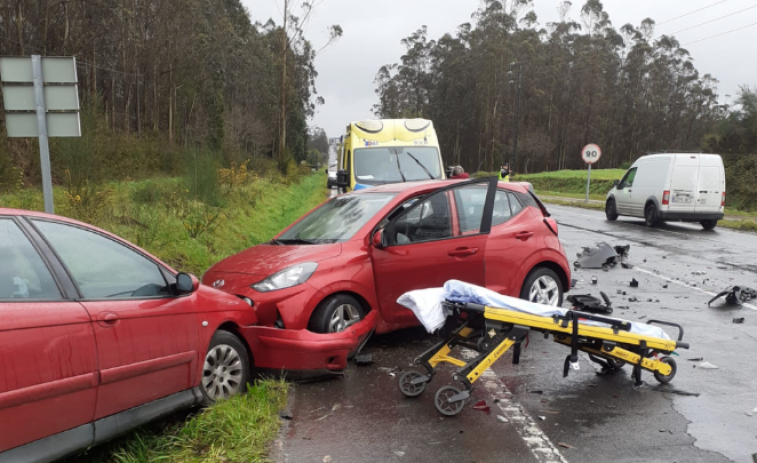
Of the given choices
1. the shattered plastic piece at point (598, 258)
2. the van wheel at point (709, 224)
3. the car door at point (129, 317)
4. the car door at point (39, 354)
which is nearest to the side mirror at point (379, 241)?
the car door at point (129, 317)

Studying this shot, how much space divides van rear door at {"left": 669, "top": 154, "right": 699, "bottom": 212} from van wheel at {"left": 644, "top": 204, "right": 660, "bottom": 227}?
0.54m

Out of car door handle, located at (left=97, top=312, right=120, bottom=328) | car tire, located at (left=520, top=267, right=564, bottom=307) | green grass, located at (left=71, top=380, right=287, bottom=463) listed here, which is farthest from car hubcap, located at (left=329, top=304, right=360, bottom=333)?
car door handle, located at (left=97, top=312, right=120, bottom=328)

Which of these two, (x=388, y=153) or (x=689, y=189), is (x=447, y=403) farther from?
(x=689, y=189)

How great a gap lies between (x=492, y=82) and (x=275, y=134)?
2656 centimetres

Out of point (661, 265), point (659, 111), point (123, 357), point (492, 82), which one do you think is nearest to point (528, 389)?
point (123, 357)

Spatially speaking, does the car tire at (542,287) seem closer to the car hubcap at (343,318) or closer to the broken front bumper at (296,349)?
the car hubcap at (343,318)

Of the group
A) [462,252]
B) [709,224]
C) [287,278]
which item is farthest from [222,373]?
[709,224]

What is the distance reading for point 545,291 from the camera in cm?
662

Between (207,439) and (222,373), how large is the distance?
648mm

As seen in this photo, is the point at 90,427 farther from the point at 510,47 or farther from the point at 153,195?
the point at 510,47

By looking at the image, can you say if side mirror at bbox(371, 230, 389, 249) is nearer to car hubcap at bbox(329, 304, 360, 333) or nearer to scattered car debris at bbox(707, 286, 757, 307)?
car hubcap at bbox(329, 304, 360, 333)

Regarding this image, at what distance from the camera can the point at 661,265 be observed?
10797 mm

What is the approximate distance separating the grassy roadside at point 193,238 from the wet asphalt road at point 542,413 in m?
0.28

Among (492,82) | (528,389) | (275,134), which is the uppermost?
(492,82)
